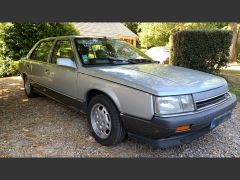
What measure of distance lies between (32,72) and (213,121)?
14.4ft

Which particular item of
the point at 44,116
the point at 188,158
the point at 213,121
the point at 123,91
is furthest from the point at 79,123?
the point at 213,121

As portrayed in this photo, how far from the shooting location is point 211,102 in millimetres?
3494

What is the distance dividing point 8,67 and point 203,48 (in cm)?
849

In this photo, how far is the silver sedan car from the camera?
3102 mm

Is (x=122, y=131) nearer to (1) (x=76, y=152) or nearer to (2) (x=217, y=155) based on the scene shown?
(1) (x=76, y=152)

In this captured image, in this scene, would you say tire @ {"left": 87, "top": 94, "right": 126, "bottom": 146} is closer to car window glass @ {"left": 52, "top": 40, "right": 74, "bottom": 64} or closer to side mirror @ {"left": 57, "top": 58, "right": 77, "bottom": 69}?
side mirror @ {"left": 57, "top": 58, "right": 77, "bottom": 69}

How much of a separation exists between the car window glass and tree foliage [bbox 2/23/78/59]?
7.59 metres

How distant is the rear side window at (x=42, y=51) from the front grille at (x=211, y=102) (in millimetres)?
3458

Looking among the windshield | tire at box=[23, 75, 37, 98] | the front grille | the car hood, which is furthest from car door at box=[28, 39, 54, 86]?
the front grille

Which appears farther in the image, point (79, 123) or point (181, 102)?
point (79, 123)

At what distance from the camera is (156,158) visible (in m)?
3.63

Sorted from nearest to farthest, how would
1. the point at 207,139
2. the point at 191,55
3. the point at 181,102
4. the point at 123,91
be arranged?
the point at 181,102
the point at 123,91
the point at 207,139
the point at 191,55

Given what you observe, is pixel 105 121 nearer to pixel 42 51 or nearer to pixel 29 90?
pixel 42 51

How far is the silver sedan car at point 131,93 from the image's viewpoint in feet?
10.2
